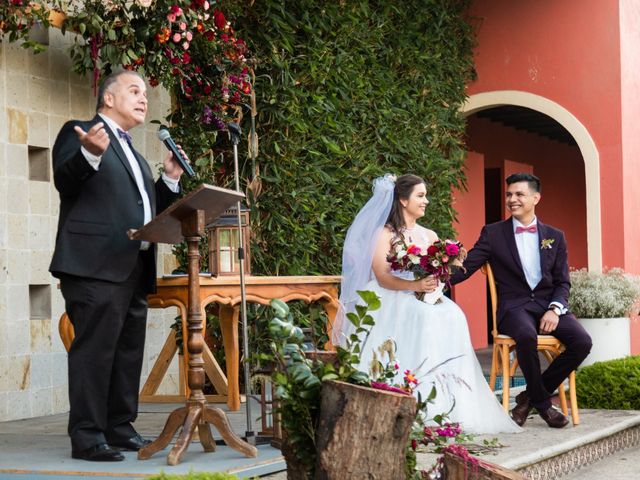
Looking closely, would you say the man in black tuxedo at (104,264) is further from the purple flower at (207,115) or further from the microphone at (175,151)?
the purple flower at (207,115)

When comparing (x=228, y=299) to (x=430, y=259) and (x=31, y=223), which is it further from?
(x=31, y=223)

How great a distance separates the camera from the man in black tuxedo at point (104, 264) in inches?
185

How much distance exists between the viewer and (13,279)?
21.0 ft

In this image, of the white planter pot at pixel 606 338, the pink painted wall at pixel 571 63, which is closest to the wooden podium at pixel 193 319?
the white planter pot at pixel 606 338

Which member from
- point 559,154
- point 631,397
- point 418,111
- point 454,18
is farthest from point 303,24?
point 559,154

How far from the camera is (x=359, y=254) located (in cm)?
670

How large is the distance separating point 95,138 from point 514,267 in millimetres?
3232

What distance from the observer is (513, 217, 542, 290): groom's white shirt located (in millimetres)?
6895

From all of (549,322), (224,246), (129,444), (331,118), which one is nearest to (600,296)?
(549,322)

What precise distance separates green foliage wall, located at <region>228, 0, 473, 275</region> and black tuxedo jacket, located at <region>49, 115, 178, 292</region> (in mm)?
2854

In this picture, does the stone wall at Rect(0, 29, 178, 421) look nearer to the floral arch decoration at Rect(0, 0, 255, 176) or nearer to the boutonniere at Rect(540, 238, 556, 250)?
the floral arch decoration at Rect(0, 0, 255, 176)

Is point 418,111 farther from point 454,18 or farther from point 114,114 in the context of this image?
point 114,114

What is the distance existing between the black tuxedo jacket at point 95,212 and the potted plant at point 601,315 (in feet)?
15.6

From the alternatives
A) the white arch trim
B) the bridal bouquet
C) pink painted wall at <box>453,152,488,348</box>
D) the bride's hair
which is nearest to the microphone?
the bridal bouquet
